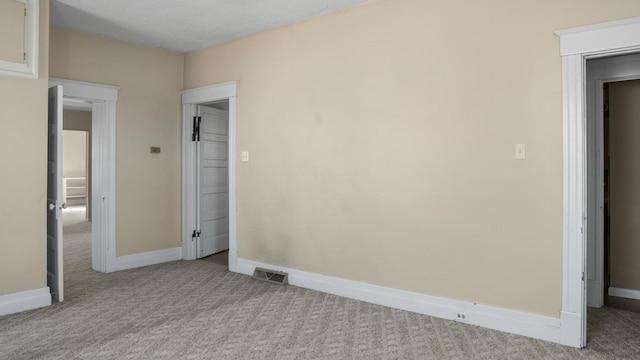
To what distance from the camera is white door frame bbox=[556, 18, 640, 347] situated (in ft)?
9.18

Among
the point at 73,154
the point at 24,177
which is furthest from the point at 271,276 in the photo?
the point at 73,154

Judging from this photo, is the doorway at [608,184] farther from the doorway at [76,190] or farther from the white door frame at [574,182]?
the doorway at [76,190]

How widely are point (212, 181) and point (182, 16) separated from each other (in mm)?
2328

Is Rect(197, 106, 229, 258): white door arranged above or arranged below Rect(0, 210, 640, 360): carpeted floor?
above

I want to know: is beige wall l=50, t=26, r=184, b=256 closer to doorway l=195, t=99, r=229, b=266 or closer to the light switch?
doorway l=195, t=99, r=229, b=266

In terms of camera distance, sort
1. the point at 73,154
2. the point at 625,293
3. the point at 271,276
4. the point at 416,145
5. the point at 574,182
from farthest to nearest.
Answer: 1. the point at 73,154
2. the point at 271,276
3. the point at 625,293
4. the point at 416,145
5. the point at 574,182

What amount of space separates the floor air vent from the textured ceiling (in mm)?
2608

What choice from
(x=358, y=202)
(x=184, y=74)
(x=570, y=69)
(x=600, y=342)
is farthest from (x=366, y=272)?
(x=184, y=74)

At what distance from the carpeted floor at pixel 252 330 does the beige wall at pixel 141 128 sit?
1.08 meters

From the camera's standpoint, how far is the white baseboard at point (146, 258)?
4.89 metres

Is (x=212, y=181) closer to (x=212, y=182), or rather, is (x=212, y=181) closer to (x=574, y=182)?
(x=212, y=182)

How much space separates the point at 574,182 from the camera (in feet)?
9.27

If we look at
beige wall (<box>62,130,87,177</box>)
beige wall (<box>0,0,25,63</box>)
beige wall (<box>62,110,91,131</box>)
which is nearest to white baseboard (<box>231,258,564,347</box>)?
beige wall (<box>0,0,25,63</box>)

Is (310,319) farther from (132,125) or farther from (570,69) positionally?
(132,125)
